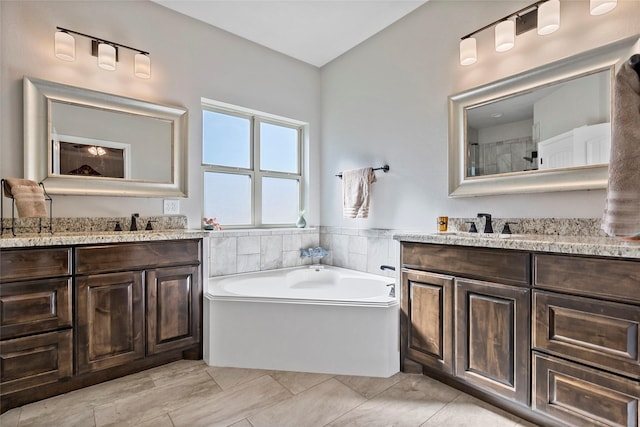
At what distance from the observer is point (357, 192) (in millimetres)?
2820

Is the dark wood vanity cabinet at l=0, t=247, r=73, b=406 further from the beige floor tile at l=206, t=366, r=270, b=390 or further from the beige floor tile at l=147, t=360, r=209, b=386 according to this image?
the beige floor tile at l=206, t=366, r=270, b=390

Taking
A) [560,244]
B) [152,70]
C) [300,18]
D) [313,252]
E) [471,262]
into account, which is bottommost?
[313,252]

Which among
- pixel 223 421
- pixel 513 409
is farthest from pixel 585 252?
pixel 223 421

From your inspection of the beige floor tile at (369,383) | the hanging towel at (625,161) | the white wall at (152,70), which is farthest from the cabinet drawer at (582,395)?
the white wall at (152,70)

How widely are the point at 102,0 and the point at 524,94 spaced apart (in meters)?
2.96

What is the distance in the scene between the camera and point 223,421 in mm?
1539

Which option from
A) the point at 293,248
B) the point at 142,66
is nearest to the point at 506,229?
the point at 293,248

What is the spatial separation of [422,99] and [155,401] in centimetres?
270

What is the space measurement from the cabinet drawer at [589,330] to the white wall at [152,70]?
7.52ft

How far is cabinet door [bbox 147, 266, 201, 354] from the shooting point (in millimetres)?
1979

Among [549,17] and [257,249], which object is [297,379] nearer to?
[257,249]

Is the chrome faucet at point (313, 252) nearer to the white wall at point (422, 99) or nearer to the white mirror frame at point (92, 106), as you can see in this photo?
the white wall at point (422, 99)

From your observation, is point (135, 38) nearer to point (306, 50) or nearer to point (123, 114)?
point (123, 114)

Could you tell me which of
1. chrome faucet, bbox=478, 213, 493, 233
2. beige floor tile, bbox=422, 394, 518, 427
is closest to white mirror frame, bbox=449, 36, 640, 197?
chrome faucet, bbox=478, 213, 493, 233
